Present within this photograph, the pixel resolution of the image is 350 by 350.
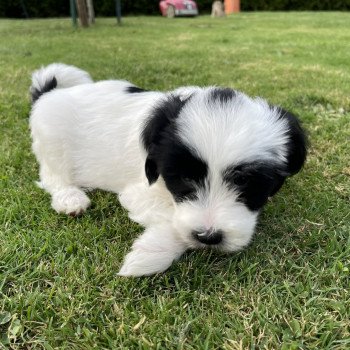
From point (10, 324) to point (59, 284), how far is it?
0.31 metres

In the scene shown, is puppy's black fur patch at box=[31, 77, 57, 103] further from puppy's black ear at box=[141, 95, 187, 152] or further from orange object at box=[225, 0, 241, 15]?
orange object at box=[225, 0, 241, 15]

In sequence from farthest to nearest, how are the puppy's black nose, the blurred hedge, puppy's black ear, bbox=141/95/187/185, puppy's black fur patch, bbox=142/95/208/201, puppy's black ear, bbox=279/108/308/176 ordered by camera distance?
the blurred hedge < puppy's black ear, bbox=279/108/308/176 < puppy's black ear, bbox=141/95/187/185 < puppy's black fur patch, bbox=142/95/208/201 < the puppy's black nose

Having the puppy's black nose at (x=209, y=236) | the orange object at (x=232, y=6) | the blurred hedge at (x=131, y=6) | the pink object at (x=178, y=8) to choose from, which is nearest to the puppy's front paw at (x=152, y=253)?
the puppy's black nose at (x=209, y=236)

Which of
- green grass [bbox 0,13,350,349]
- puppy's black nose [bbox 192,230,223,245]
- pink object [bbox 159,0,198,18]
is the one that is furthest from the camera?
pink object [bbox 159,0,198,18]

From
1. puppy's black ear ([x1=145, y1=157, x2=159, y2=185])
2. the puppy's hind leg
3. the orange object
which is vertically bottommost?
the orange object

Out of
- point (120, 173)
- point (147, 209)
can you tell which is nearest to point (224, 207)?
point (147, 209)

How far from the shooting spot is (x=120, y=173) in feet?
10.1

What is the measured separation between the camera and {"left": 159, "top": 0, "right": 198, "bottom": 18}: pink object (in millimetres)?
23156

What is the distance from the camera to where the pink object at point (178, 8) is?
23156 millimetres

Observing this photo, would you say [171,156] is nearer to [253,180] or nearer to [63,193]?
[253,180]

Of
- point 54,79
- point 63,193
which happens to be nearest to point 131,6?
point 54,79

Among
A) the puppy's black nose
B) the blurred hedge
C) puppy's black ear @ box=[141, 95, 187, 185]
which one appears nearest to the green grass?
the puppy's black nose

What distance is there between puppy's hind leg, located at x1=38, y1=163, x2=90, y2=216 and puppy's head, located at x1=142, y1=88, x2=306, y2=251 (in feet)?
2.38

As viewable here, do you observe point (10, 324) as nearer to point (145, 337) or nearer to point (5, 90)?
point (145, 337)
